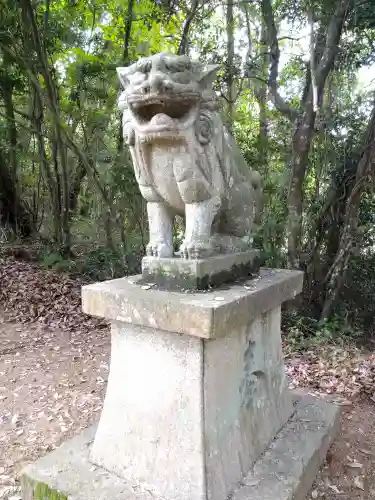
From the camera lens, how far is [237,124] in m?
7.32

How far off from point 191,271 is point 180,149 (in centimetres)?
58

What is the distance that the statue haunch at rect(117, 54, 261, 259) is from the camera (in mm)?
1860

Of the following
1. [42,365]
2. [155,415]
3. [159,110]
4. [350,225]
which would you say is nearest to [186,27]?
[350,225]

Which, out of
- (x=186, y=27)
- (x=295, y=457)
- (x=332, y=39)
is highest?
(x=186, y=27)

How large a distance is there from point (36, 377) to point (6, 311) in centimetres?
185

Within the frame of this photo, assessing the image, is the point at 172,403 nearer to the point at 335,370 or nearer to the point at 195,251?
the point at 195,251

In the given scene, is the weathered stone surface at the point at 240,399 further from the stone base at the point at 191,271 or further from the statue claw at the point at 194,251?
the statue claw at the point at 194,251

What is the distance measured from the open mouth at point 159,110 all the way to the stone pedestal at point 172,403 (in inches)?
32.4

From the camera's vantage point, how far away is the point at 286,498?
193 cm

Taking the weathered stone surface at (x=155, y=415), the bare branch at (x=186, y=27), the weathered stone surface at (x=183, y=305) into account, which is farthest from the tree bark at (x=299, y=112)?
the weathered stone surface at (x=155, y=415)

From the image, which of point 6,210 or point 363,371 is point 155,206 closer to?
point 363,371

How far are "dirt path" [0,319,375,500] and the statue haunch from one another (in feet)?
5.08

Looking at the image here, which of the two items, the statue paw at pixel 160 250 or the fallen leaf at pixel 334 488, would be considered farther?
the fallen leaf at pixel 334 488

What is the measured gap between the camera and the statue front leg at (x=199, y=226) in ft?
6.76
